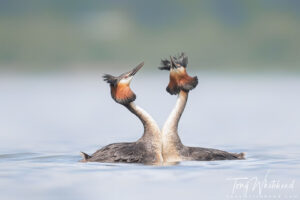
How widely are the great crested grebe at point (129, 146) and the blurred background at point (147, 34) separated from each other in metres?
96.8

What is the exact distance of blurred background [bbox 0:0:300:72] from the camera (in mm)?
124812

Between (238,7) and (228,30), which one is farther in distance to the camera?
(238,7)

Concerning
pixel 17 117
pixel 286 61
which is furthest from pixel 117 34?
pixel 17 117

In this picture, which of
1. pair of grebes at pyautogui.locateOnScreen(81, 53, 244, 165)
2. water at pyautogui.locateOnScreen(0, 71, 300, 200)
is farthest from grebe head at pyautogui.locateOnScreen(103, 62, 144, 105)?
water at pyautogui.locateOnScreen(0, 71, 300, 200)

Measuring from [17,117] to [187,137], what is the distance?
9.53 meters

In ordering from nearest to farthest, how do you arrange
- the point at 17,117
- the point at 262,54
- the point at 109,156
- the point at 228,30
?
the point at 109,156
the point at 17,117
the point at 262,54
the point at 228,30

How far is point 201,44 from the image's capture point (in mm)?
128875

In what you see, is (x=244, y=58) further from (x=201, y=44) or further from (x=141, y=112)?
(x=141, y=112)

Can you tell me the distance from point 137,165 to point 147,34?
399 ft

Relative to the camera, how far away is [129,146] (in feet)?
64.4

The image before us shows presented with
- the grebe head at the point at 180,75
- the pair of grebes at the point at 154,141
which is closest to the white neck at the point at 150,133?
the pair of grebes at the point at 154,141

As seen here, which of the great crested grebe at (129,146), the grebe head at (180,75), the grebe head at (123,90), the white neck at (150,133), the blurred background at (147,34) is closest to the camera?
the great crested grebe at (129,146)

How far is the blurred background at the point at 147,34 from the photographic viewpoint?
125m

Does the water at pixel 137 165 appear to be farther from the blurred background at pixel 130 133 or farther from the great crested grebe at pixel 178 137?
the great crested grebe at pixel 178 137
